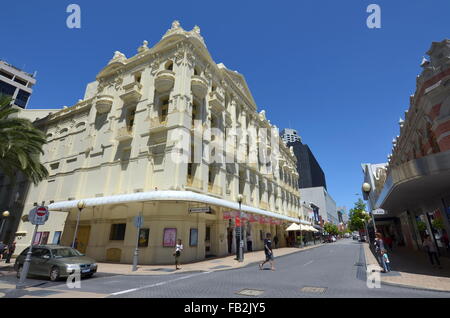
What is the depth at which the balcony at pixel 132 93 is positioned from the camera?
2108cm

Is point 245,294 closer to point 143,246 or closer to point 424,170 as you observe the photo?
point 424,170

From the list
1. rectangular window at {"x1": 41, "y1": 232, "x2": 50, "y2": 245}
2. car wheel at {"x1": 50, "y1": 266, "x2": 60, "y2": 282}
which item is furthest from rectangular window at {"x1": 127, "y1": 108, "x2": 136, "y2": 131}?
car wheel at {"x1": 50, "y1": 266, "x2": 60, "y2": 282}

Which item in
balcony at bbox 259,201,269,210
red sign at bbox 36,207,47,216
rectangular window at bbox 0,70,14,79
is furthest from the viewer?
rectangular window at bbox 0,70,14,79

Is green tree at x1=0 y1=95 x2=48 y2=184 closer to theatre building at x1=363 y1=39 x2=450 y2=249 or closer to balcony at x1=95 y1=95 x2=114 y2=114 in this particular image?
balcony at x1=95 y1=95 x2=114 y2=114

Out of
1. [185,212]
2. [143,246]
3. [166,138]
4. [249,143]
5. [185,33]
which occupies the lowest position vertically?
[143,246]

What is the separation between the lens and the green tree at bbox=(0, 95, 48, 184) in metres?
13.5

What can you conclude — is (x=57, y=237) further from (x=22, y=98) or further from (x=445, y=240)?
(x=22, y=98)

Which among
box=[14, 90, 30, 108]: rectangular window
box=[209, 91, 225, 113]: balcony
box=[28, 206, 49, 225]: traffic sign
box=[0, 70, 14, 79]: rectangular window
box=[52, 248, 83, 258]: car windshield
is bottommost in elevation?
box=[52, 248, 83, 258]: car windshield

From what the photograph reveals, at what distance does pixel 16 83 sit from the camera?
71562 mm

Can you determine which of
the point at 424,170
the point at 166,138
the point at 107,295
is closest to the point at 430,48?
the point at 424,170

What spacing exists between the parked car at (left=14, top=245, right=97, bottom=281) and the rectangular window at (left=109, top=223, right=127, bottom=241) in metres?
6.31

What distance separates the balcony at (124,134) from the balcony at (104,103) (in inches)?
155

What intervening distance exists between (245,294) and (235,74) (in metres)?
27.2
